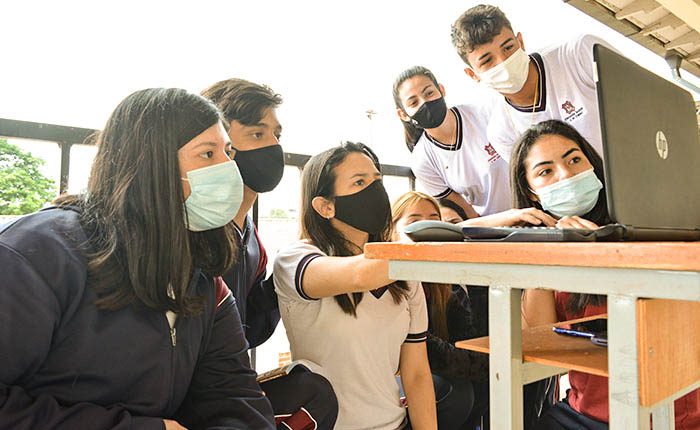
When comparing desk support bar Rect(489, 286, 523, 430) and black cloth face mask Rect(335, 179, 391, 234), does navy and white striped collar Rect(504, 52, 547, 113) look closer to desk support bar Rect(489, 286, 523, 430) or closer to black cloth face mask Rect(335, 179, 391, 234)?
black cloth face mask Rect(335, 179, 391, 234)

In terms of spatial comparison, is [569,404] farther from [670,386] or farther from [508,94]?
[508,94]

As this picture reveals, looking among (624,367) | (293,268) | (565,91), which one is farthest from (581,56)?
(624,367)

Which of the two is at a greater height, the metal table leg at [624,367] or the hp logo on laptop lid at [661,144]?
the hp logo on laptop lid at [661,144]

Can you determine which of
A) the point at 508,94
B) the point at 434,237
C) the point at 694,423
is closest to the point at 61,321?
the point at 434,237

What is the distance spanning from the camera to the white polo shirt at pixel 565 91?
191 cm

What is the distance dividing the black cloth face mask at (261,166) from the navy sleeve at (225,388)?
0.47 m

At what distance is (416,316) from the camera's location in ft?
5.18

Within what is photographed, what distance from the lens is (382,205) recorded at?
1.56 meters

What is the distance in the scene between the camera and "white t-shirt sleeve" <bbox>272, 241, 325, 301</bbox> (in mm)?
1364

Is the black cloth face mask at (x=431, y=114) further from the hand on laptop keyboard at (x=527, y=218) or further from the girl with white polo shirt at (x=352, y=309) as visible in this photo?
the hand on laptop keyboard at (x=527, y=218)

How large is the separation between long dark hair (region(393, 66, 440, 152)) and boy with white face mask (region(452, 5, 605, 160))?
256 millimetres

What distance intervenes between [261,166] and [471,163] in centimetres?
111

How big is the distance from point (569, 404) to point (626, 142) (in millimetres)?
941

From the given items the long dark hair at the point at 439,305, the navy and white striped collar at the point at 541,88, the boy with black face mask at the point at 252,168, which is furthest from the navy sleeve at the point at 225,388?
the navy and white striped collar at the point at 541,88
